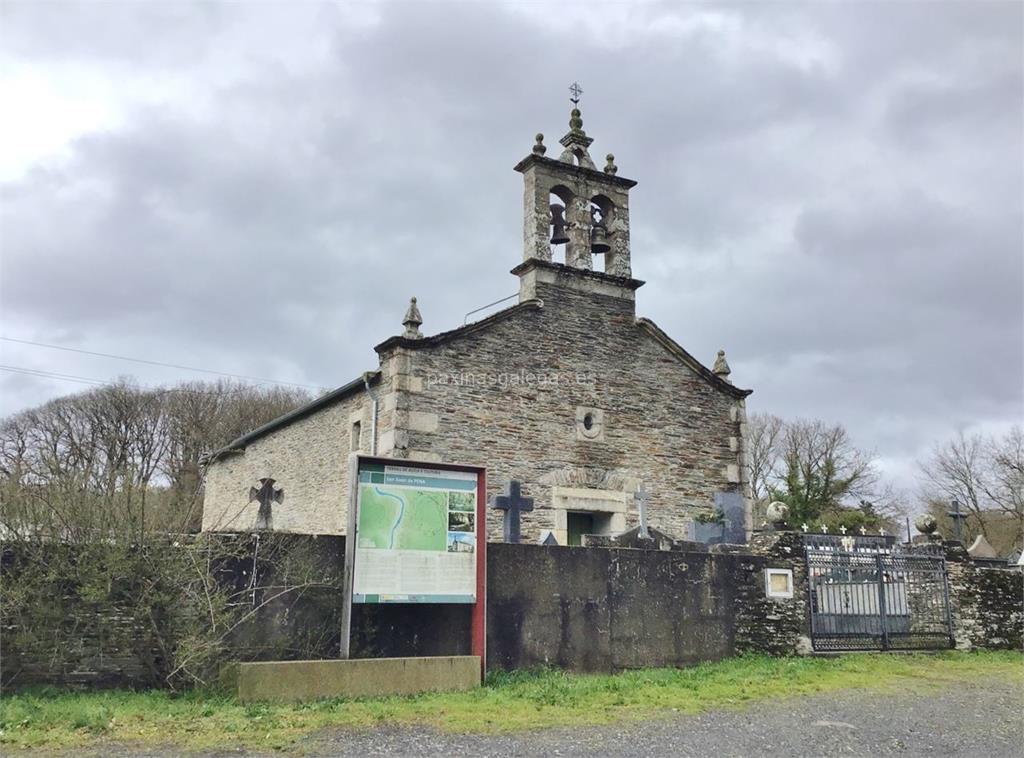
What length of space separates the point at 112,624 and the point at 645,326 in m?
12.4

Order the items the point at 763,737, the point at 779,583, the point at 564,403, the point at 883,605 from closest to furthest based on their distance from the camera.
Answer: the point at 763,737, the point at 779,583, the point at 883,605, the point at 564,403

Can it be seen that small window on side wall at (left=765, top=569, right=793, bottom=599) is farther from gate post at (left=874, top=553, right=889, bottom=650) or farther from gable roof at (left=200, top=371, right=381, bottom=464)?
gable roof at (left=200, top=371, right=381, bottom=464)

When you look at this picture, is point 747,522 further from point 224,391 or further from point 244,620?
point 224,391

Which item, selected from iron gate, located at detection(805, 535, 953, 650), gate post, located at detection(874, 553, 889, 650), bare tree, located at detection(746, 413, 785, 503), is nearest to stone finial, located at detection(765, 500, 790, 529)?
iron gate, located at detection(805, 535, 953, 650)

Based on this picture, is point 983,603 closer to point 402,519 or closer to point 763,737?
point 763,737

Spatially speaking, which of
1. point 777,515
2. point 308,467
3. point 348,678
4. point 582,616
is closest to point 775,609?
point 777,515

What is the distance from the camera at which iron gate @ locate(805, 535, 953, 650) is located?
12.2 meters

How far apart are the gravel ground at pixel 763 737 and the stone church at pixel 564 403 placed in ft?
24.3

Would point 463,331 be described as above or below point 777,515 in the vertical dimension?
above

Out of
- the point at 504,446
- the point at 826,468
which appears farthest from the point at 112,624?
the point at 826,468

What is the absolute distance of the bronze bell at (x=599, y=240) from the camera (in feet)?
58.5

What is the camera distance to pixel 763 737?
7.17m

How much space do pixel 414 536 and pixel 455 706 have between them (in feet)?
6.00

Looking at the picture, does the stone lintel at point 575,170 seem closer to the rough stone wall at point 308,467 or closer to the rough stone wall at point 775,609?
the rough stone wall at point 308,467
